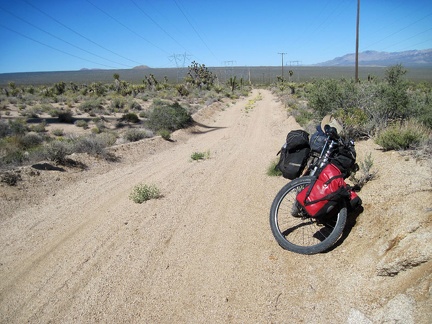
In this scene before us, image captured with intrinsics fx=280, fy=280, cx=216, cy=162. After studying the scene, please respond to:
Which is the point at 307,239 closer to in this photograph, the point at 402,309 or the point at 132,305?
the point at 402,309

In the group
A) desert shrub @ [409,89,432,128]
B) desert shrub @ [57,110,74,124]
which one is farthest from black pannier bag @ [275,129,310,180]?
desert shrub @ [57,110,74,124]

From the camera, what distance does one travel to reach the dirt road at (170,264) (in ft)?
→ 10.1

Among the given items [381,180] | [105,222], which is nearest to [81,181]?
[105,222]

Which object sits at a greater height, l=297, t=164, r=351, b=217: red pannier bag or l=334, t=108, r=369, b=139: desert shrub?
l=334, t=108, r=369, b=139: desert shrub

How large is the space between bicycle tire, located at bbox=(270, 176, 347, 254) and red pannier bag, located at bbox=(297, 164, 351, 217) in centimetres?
14

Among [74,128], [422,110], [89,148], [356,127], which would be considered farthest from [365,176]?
[74,128]

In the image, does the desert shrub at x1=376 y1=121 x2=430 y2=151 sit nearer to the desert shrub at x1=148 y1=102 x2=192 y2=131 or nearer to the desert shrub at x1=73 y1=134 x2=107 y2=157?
the desert shrub at x1=73 y1=134 x2=107 y2=157

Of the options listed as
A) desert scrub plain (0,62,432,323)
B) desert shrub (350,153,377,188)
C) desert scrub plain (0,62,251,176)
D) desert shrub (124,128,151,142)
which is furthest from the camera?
desert shrub (124,128,151,142)

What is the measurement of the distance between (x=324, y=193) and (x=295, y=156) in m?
0.75

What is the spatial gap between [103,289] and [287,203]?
118 inches

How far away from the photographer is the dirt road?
306 centimetres

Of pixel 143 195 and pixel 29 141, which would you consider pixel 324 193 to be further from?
pixel 29 141

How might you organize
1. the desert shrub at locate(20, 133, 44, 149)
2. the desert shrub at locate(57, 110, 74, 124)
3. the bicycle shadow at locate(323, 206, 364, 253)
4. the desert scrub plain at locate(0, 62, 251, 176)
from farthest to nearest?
the desert shrub at locate(57, 110, 74, 124), the desert shrub at locate(20, 133, 44, 149), the desert scrub plain at locate(0, 62, 251, 176), the bicycle shadow at locate(323, 206, 364, 253)

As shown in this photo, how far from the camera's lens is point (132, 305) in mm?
3279
